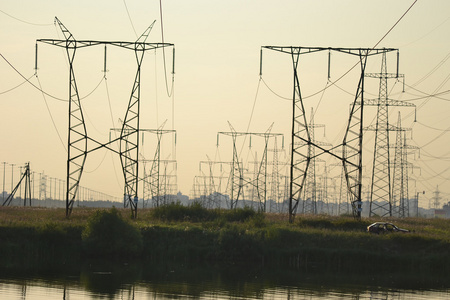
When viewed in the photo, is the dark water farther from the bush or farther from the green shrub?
the green shrub

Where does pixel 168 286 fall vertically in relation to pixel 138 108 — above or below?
below

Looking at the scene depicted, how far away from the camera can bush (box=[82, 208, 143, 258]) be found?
62.5 meters

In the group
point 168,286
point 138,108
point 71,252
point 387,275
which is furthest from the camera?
point 138,108

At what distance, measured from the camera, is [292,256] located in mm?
64625

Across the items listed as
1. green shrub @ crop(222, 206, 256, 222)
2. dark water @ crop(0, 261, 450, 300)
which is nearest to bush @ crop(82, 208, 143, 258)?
dark water @ crop(0, 261, 450, 300)

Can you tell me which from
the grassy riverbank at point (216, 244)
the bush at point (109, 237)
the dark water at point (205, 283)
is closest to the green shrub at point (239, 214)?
the grassy riverbank at point (216, 244)

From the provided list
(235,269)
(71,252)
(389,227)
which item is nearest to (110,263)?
(71,252)

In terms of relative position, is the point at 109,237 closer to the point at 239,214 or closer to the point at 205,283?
the point at 205,283

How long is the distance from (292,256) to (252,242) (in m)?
3.35

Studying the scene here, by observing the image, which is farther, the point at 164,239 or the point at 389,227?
the point at 389,227

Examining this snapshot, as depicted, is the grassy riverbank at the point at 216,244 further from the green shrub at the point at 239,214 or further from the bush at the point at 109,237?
the green shrub at the point at 239,214

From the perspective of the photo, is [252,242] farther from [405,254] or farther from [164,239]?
[405,254]

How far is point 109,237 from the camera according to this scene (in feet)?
205

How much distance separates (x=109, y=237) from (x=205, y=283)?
15.4 metres
